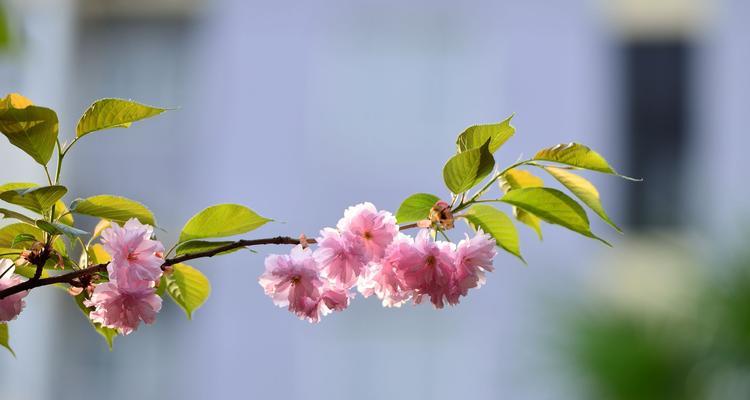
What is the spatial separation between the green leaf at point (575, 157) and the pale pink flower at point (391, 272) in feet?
0.24

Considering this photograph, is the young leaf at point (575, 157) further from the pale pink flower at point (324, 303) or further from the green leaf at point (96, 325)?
the green leaf at point (96, 325)

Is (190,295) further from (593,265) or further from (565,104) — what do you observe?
(565,104)

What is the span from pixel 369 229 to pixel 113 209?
112 mm

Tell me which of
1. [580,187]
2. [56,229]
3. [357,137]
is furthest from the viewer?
[357,137]

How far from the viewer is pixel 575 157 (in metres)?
0.56

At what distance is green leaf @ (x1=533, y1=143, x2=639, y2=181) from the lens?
56 centimetres

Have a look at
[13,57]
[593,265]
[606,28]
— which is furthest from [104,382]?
[13,57]

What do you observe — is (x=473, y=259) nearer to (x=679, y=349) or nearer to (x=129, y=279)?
(x=129, y=279)

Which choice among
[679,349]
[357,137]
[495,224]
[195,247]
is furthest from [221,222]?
[357,137]

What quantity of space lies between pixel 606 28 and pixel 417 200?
578 cm

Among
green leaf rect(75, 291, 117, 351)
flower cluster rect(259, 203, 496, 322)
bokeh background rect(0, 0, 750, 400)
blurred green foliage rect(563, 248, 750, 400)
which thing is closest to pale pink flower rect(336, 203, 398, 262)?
flower cluster rect(259, 203, 496, 322)

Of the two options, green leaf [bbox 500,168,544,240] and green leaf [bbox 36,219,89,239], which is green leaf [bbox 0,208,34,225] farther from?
green leaf [bbox 500,168,544,240]

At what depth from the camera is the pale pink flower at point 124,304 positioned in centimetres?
52

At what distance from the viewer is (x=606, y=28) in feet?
20.2
